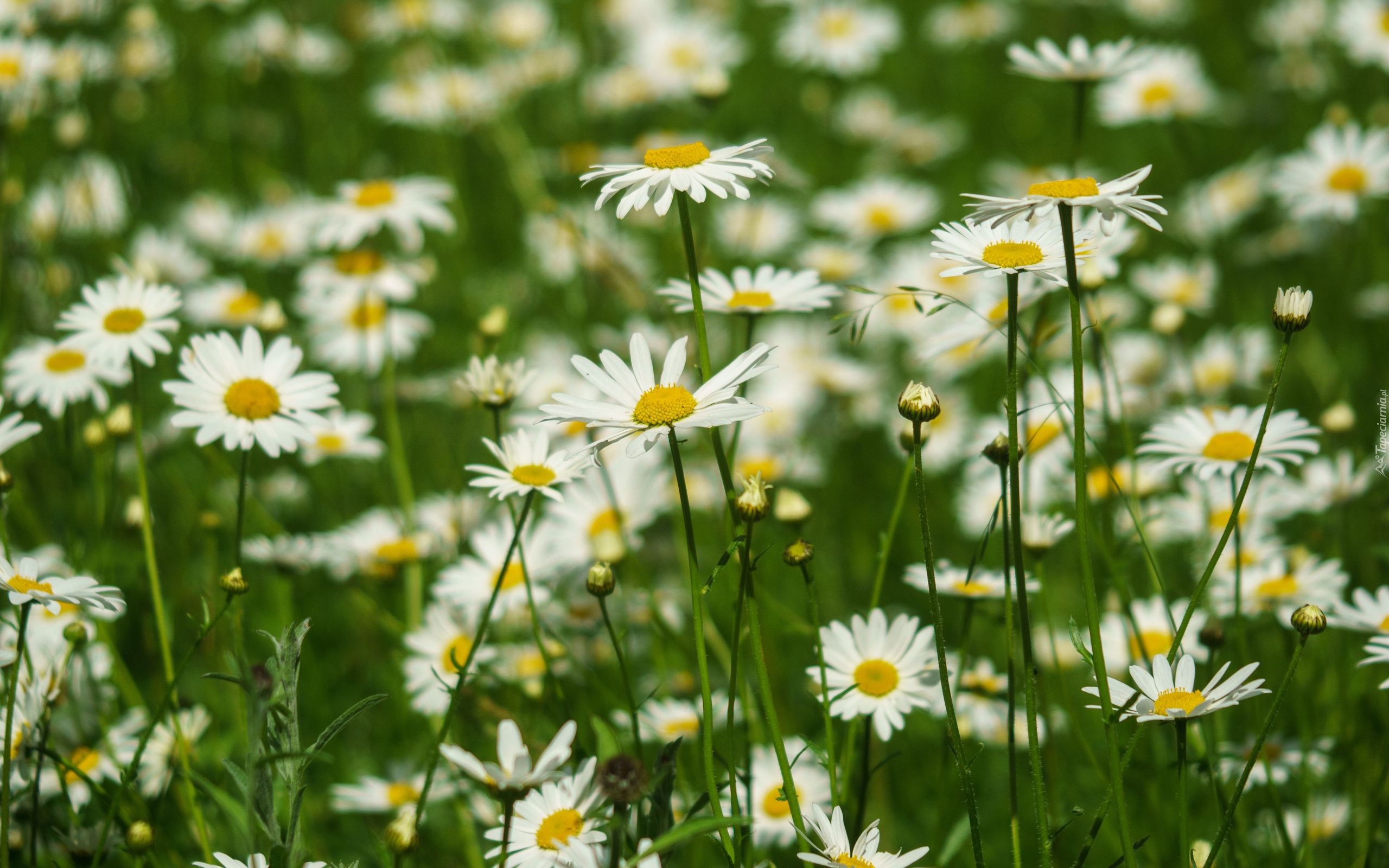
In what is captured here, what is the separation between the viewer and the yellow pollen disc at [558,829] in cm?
168

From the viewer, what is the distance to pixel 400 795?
2.43 meters

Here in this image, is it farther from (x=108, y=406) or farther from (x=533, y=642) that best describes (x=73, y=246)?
(x=533, y=642)

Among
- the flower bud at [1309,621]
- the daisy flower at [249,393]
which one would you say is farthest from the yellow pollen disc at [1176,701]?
the daisy flower at [249,393]

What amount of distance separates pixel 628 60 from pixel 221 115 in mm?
2045

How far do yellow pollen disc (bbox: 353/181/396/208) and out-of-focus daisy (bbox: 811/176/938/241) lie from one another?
1953 millimetres

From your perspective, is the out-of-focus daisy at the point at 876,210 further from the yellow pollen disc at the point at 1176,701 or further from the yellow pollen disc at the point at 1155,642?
the yellow pollen disc at the point at 1176,701

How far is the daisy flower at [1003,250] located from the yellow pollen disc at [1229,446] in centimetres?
63

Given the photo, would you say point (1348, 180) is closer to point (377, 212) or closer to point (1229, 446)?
point (1229, 446)

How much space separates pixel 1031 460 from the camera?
308 cm

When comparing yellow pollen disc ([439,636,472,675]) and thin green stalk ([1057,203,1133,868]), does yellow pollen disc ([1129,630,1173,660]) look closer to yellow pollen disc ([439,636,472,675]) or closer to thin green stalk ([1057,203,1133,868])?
thin green stalk ([1057,203,1133,868])

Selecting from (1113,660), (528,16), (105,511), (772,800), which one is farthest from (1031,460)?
(528,16)

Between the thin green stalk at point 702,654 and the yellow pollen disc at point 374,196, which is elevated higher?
the yellow pollen disc at point 374,196

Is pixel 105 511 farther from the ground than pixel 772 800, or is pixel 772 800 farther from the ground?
pixel 105 511

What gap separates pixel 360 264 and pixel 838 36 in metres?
3.11
